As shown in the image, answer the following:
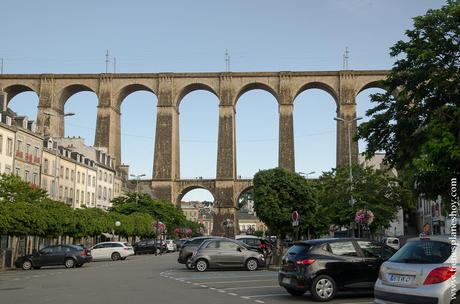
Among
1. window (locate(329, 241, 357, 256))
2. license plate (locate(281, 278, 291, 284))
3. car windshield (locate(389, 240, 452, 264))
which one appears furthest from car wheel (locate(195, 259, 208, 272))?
car windshield (locate(389, 240, 452, 264))

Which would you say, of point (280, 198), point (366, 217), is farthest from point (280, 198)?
point (366, 217)

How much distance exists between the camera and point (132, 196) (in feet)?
245

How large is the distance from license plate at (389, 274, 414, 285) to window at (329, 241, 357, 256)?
453 centimetres

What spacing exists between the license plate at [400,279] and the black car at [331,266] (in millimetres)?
4262

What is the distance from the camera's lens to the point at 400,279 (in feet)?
29.5

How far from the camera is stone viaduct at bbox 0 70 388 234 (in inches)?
3317

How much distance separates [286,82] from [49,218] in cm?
5672

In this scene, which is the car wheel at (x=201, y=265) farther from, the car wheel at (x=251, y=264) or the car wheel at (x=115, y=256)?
the car wheel at (x=115, y=256)

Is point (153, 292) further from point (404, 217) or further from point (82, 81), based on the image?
point (82, 81)

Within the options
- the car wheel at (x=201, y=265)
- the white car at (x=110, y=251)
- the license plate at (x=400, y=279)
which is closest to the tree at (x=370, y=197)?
the car wheel at (x=201, y=265)

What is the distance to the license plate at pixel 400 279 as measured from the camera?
878 centimetres

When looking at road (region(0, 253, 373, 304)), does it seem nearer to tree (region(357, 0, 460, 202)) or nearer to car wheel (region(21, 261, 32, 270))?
tree (region(357, 0, 460, 202))

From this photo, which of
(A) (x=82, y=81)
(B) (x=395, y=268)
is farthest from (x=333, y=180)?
(A) (x=82, y=81)

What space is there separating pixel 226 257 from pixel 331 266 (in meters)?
12.0
